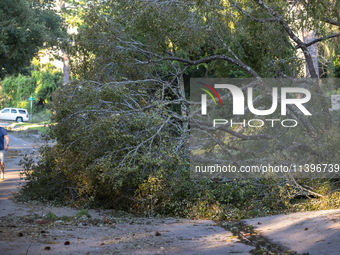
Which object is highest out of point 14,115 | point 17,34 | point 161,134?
point 17,34

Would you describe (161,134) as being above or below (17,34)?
below

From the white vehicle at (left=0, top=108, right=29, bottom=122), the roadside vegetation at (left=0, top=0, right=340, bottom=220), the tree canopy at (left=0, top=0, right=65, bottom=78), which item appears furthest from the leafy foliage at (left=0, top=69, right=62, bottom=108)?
the roadside vegetation at (left=0, top=0, right=340, bottom=220)

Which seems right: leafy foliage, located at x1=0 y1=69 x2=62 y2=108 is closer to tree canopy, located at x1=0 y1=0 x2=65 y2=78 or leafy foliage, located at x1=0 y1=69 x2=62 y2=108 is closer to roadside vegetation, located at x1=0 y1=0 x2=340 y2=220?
tree canopy, located at x1=0 y1=0 x2=65 y2=78

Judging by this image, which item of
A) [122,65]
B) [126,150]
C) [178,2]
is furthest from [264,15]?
[126,150]

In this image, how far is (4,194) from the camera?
30.7 ft

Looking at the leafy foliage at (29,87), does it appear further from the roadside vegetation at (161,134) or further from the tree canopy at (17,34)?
the roadside vegetation at (161,134)

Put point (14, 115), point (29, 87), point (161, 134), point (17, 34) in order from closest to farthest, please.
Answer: point (161, 134), point (17, 34), point (14, 115), point (29, 87)

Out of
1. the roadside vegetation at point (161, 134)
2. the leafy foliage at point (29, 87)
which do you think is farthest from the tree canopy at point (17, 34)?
the leafy foliage at point (29, 87)

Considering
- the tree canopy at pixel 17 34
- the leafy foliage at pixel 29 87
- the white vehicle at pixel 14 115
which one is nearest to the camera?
the tree canopy at pixel 17 34

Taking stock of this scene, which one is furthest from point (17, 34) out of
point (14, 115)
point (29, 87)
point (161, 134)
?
point (29, 87)

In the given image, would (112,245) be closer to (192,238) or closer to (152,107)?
(192,238)

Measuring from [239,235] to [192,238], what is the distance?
92cm

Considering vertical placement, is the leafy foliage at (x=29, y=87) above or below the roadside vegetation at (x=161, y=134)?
above

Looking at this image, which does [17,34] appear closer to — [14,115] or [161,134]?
[161,134]
